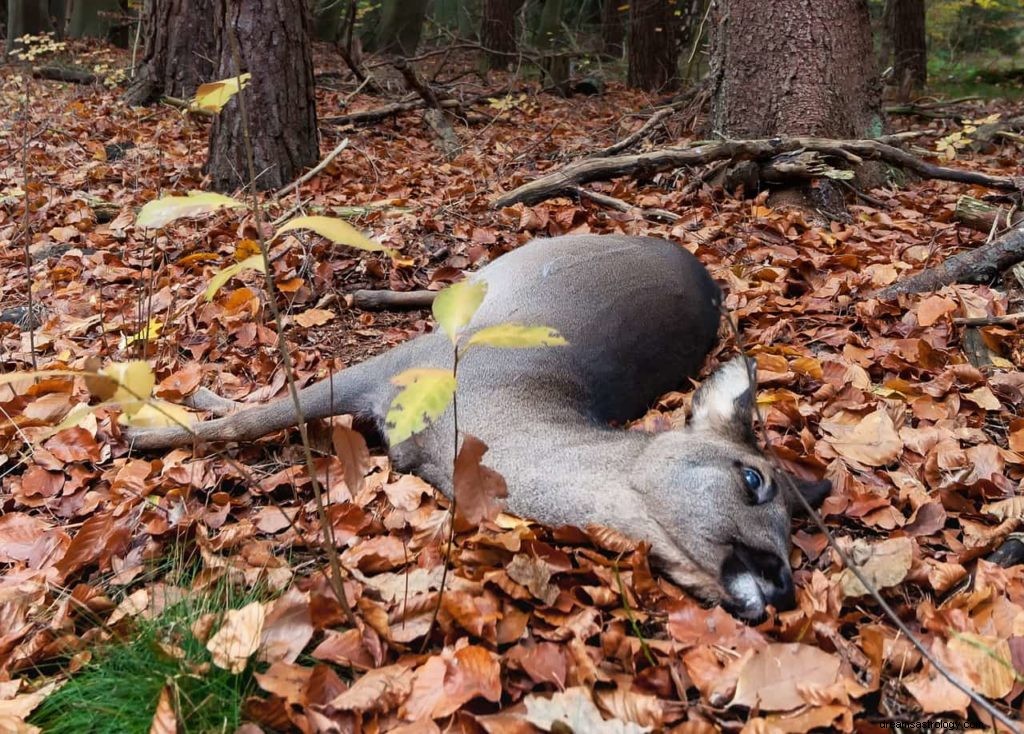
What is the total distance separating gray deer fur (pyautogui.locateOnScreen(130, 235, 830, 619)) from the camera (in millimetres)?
2729

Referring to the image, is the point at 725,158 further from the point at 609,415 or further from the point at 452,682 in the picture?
the point at 452,682

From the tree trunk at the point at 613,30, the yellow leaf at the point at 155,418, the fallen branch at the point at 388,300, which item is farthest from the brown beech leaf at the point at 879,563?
the tree trunk at the point at 613,30

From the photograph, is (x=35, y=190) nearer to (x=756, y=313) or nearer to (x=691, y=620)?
(x=756, y=313)

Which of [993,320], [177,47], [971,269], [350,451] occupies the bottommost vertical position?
[993,320]

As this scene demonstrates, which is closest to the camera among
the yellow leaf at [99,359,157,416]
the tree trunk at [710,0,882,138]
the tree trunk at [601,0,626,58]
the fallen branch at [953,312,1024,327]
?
the yellow leaf at [99,359,157,416]

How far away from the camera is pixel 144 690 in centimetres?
220

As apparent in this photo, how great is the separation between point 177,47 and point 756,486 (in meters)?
9.91

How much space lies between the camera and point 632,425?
4004 mm

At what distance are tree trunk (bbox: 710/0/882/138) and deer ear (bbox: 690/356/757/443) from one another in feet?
13.1

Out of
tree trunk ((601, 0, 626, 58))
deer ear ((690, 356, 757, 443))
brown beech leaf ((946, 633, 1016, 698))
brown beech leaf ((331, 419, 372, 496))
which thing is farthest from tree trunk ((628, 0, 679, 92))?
brown beech leaf ((331, 419, 372, 496))

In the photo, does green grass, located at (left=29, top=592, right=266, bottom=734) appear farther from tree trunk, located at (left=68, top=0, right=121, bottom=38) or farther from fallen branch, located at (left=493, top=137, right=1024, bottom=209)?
tree trunk, located at (left=68, top=0, right=121, bottom=38)

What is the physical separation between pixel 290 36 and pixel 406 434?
5.91 meters

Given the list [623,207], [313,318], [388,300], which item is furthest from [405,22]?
[313,318]

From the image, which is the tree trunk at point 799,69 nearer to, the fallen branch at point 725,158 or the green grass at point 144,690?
the fallen branch at point 725,158
